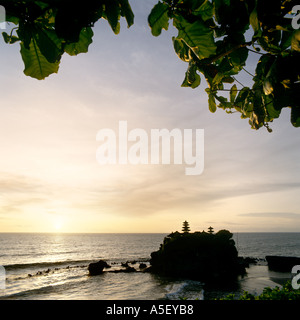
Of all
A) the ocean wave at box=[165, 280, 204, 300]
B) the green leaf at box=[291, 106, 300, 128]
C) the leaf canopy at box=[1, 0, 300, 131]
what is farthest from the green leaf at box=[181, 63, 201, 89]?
the ocean wave at box=[165, 280, 204, 300]

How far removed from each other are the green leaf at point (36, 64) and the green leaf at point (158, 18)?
60cm

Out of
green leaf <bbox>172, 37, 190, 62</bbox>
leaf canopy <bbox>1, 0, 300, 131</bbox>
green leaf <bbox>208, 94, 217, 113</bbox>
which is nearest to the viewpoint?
leaf canopy <bbox>1, 0, 300, 131</bbox>

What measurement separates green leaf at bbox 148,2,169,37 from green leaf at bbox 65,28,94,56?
0.37m

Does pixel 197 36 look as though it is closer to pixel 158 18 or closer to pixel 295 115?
pixel 158 18

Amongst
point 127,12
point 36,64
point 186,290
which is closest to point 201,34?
point 127,12

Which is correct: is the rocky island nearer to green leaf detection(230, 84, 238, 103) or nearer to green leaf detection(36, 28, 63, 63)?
green leaf detection(230, 84, 238, 103)

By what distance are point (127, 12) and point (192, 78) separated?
583 millimetres

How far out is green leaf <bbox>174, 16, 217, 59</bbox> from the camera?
4.21ft

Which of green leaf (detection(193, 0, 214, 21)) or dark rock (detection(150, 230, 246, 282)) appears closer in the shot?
green leaf (detection(193, 0, 214, 21))

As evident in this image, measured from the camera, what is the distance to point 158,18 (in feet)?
4.19

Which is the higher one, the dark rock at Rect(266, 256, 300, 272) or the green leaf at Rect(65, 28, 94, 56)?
the green leaf at Rect(65, 28, 94, 56)
